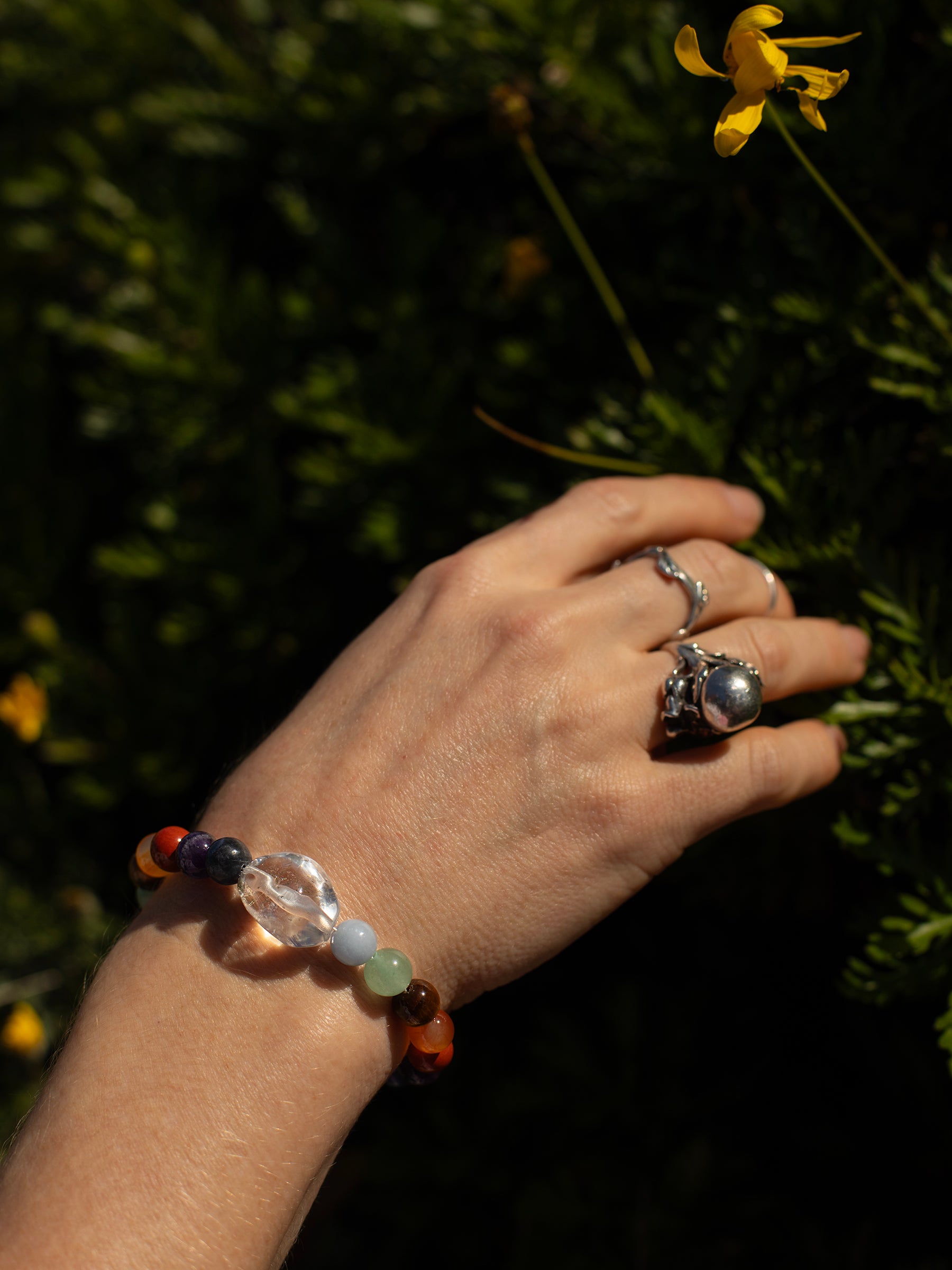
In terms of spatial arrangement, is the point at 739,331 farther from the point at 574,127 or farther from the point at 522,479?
the point at 574,127

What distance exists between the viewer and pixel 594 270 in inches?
54.6

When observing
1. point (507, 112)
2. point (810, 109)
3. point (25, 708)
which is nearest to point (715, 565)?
point (810, 109)

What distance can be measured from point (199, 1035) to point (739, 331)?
3.64 feet

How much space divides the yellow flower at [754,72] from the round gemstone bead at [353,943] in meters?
0.83

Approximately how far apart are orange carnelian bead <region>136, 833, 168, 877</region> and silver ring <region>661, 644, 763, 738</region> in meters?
0.62

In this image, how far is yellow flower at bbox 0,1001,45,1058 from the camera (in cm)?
195

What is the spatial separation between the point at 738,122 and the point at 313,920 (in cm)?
89

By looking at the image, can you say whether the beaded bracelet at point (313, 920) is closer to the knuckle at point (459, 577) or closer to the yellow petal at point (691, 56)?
the knuckle at point (459, 577)

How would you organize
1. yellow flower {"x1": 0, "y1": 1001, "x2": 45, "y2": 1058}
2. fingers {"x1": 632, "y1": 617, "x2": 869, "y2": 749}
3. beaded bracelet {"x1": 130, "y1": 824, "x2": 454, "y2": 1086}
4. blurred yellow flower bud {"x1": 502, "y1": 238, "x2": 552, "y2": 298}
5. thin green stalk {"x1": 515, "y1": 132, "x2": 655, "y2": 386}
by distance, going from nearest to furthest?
beaded bracelet {"x1": 130, "y1": 824, "x2": 454, "y2": 1086}
fingers {"x1": 632, "y1": 617, "x2": 869, "y2": 749}
thin green stalk {"x1": 515, "y1": 132, "x2": 655, "y2": 386}
blurred yellow flower bud {"x1": 502, "y1": 238, "x2": 552, "y2": 298}
yellow flower {"x1": 0, "y1": 1001, "x2": 45, "y2": 1058}

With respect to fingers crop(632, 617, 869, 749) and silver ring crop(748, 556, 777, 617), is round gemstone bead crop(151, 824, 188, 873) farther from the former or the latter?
silver ring crop(748, 556, 777, 617)

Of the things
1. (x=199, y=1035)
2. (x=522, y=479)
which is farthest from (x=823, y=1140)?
(x=522, y=479)

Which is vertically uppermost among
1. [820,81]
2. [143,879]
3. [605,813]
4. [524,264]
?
[820,81]

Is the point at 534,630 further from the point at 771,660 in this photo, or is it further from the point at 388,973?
the point at 388,973

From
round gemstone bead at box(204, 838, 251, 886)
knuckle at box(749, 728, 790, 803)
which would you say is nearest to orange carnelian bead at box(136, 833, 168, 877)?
round gemstone bead at box(204, 838, 251, 886)
